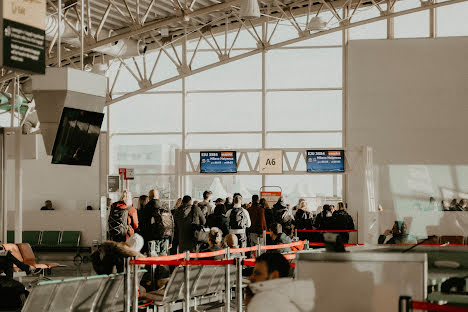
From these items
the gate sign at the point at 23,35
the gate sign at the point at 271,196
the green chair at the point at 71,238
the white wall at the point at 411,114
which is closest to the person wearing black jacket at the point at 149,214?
the gate sign at the point at 23,35

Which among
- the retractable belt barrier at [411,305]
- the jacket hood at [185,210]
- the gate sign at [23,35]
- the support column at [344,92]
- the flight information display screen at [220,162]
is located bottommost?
the retractable belt barrier at [411,305]

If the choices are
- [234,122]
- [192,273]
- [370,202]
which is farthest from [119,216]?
[234,122]

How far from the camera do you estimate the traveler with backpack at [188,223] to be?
12922mm

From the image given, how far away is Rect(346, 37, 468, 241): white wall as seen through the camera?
2406cm

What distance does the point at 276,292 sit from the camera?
3932 millimetres

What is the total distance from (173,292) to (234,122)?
18147mm

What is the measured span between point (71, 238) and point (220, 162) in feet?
15.2

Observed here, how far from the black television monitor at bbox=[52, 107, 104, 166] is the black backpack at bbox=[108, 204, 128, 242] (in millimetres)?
2942

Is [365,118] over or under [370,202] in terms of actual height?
over

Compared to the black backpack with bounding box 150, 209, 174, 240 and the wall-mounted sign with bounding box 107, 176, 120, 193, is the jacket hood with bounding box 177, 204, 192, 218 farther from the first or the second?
the wall-mounted sign with bounding box 107, 176, 120, 193

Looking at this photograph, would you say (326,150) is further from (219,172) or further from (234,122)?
(234,122)

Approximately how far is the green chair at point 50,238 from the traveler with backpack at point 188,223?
9.58m

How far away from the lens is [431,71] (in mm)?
24797

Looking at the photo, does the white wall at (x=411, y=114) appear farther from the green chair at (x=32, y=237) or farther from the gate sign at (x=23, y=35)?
the gate sign at (x=23, y=35)
